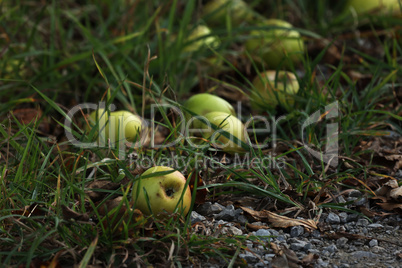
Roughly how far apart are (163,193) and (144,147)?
718 millimetres

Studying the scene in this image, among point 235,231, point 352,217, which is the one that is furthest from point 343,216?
point 235,231

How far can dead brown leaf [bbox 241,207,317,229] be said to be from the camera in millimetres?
1972

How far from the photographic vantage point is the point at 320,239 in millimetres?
1945

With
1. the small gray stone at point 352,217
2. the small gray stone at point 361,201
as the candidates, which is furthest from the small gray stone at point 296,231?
the small gray stone at point 361,201

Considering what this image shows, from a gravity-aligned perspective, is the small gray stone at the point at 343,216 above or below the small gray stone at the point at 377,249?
above

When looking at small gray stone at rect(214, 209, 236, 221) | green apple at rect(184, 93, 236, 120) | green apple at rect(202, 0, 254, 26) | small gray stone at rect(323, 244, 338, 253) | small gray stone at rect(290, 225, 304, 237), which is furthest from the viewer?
green apple at rect(202, 0, 254, 26)

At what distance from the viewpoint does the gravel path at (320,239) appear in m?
1.78

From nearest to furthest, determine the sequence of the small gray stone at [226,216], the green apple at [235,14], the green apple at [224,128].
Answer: the small gray stone at [226,216], the green apple at [224,128], the green apple at [235,14]

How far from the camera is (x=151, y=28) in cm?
364

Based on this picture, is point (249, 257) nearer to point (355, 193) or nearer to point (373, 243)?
point (373, 243)

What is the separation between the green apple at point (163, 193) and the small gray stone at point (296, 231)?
1.33 feet

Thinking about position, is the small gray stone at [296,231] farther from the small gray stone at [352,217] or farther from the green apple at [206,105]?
the green apple at [206,105]

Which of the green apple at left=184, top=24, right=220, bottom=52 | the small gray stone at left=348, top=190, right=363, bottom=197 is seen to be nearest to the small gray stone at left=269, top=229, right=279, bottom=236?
the small gray stone at left=348, top=190, right=363, bottom=197

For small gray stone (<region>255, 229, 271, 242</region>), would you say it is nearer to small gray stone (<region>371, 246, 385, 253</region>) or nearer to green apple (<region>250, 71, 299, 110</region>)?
small gray stone (<region>371, 246, 385, 253</region>)
